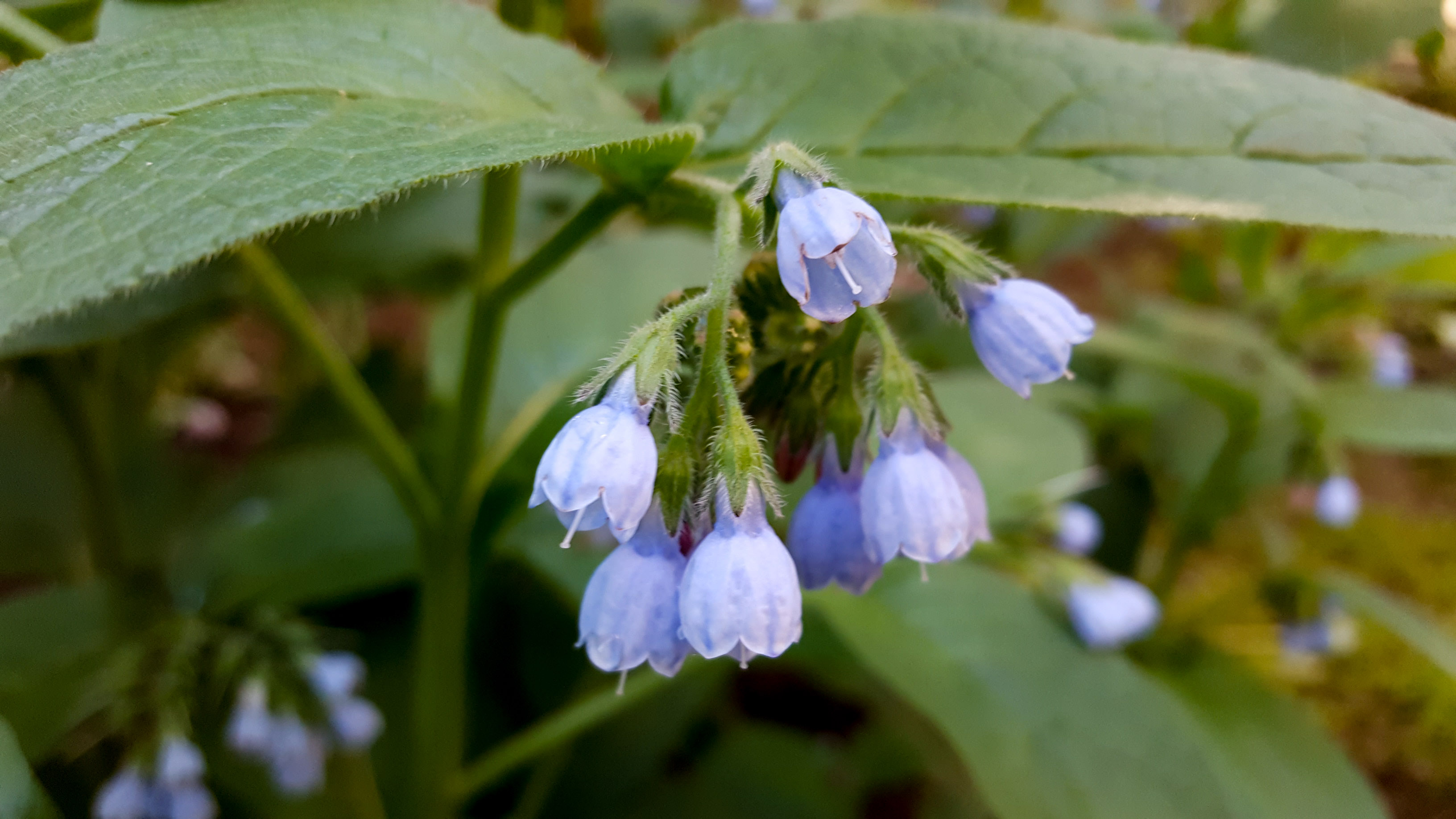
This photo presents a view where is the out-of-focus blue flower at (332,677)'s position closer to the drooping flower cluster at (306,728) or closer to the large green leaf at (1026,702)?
the drooping flower cluster at (306,728)

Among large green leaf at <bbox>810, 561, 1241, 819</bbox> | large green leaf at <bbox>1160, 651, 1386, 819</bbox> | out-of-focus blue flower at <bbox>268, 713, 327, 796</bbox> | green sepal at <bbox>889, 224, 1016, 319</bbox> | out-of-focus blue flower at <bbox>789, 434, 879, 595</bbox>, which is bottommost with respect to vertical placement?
large green leaf at <bbox>1160, 651, 1386, 819</bbox>

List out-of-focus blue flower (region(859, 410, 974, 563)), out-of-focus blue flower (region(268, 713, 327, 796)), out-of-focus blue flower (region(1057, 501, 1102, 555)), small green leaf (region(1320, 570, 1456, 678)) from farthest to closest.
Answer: out-of-focus blue flower (region(1057, 501, 1102, 555)) → small green leaf (region(1320, 570, 1456, 678)) → out-of-focus blue flower (region(268, 713, 327, 796)) → out-of-focus blue flower (region(859, 410, 974, 563))

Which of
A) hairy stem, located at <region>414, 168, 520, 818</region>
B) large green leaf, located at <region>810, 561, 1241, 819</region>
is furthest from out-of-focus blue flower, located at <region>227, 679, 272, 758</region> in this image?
large green leaf, located at <region>810, 561, 1241, 819</region>

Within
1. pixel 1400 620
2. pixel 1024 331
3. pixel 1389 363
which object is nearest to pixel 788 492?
pixel 1024 331

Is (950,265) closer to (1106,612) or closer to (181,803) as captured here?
(1106,612)

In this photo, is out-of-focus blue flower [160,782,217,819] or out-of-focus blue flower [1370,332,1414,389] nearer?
out-of-focus blue flower [160,782,217,819]

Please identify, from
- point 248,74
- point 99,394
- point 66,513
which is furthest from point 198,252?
point 66,513

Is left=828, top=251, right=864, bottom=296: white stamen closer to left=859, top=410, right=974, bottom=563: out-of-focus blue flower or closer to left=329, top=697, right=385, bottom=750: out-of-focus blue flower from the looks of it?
left=859, top=410, right=974, bottom=563: out-of-focus blue flower
